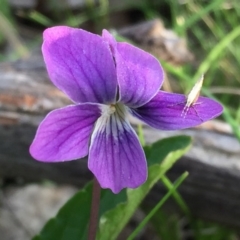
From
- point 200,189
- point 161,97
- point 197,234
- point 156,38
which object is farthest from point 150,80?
point 156,38

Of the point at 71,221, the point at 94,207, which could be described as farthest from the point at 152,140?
the point at 94,207

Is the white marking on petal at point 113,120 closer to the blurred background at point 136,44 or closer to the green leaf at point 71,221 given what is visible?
the green leaf at point 71,221

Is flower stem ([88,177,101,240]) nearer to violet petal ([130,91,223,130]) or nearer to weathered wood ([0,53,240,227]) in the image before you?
violet petal ([130,91,223,130])

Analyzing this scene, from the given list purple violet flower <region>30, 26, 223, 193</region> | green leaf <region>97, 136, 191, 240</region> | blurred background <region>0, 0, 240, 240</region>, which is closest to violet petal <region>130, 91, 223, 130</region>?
purple violet flower <region>30, 26, 223, 193</region>

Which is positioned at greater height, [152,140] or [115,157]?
[115,157]

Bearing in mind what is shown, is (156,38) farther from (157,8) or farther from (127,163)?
(127,163)

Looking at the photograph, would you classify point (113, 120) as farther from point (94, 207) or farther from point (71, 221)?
point (71, 221)
